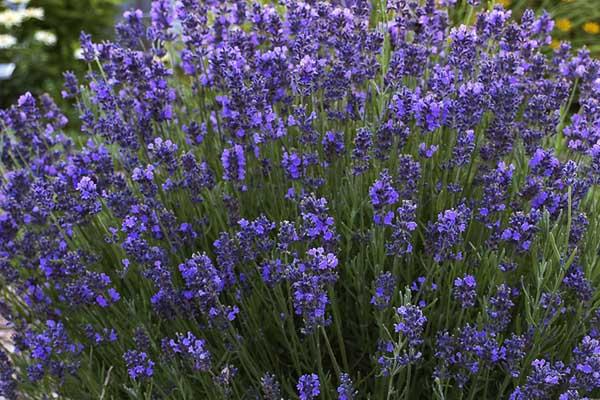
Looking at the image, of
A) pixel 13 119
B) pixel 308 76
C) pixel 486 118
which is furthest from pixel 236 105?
pixel 13 119

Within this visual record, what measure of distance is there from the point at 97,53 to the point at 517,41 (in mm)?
1662

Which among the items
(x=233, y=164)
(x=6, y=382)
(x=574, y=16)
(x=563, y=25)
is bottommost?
(x=6, y=382)

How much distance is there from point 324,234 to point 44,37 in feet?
21.8

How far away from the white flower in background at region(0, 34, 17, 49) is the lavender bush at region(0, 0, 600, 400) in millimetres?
5247

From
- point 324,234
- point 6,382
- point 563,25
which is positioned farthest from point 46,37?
point 324,234

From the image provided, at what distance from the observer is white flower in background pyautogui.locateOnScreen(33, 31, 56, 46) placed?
7.51m

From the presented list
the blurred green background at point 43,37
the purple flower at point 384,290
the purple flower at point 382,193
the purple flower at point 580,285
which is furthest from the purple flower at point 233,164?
the blurred green background at point 43,37

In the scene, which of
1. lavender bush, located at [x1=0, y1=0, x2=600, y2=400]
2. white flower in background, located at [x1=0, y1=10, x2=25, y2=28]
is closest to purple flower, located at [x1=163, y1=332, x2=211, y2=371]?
lavender bush, located at [x1=0, y1=0, x2=600, y2=400]

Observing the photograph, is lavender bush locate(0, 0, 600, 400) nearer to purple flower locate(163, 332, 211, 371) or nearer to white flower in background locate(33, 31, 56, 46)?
purple flower locate(163, 332, 211, 371)

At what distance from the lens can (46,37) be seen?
296 inches

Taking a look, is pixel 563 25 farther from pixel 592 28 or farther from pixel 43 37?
pixel 43 37

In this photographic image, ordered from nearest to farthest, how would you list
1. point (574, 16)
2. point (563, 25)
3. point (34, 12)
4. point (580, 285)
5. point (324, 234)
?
point (324, 234)
point (580, 285)
point (563, 25)
point (574, 16)
point (34, 12)

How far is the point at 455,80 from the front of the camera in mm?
2391

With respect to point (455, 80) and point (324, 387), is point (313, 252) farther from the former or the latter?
point (455, 80)
